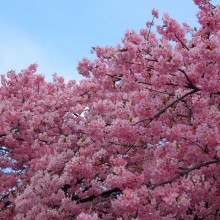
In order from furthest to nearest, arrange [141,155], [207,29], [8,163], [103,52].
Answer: [103,52] → [8,163] → [141,155] → [207,29]

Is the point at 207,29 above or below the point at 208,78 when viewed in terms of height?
above

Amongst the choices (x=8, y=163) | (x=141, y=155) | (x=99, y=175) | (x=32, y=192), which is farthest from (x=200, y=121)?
(x=8, y=163)

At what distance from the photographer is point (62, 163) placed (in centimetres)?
779

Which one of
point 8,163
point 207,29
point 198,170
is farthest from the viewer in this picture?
point 8,163

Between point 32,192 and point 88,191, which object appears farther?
point 88,191

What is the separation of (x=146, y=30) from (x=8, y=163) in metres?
6.15

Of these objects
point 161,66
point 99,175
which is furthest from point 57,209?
point 161,66

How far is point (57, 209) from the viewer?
7418 millimetres

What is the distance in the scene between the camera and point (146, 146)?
751 centimetres

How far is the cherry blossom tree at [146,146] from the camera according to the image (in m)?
5.61

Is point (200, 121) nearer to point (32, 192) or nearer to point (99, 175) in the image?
point (99, 175)

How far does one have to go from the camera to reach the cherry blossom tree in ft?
18.4

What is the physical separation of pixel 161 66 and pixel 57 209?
11.8ft

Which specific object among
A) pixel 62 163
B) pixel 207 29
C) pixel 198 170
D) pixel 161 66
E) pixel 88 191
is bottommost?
pixel 198 170
